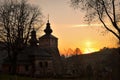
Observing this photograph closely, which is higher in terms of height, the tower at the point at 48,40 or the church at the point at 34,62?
the tower at the point at 48,40

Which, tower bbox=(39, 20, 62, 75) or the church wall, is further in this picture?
tower bbox=(39, 20, 62, 75)

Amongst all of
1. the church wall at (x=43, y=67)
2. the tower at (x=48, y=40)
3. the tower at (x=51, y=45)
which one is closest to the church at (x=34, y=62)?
the church wall at (x=43, y=67)

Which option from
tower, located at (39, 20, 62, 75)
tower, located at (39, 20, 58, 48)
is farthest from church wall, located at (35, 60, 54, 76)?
tower, located at (39, 20, 58, 48)

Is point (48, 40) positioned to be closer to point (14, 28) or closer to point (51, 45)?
point (51, 45)

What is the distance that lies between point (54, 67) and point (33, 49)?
10.6 metres

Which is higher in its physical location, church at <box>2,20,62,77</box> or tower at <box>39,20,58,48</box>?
tower at <box>39,20,58,48</box>

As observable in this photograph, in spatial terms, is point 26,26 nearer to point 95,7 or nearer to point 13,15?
point 13,15

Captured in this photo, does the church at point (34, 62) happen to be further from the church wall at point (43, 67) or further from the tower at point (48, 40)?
the tower at point (48, 40)

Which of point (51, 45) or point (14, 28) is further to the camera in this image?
point (51, 45)

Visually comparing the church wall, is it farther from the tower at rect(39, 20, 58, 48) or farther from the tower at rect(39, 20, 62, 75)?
the tower at rect(39, 20, 58, 48)

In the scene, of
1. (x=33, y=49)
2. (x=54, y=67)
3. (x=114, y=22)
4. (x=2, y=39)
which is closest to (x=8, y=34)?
(x=2, y=39)

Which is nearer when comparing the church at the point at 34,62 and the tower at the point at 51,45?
the church at the point at 34,62

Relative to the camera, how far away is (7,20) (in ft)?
202

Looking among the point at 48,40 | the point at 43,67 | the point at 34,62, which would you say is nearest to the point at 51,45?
the point at 48,40
